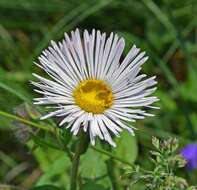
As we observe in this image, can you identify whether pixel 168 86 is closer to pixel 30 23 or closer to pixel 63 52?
pixel 30 23

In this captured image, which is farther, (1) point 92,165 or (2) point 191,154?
(2) point 191,154

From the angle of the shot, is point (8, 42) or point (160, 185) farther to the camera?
point (8, 42)

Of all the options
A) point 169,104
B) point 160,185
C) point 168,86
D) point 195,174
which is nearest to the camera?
point 160,185

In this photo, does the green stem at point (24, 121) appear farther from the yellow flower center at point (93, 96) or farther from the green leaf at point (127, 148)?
the green leaf at point (127, 148)

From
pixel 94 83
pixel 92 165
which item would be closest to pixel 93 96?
pixel 94 83

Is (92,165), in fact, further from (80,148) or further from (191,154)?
(191,154)

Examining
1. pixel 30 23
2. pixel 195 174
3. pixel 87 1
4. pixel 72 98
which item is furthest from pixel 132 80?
pixel 30 23

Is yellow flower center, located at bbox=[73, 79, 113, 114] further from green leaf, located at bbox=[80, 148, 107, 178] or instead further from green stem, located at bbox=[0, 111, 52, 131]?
green leaf, located at bbox=[80, 148, 107, 178]
